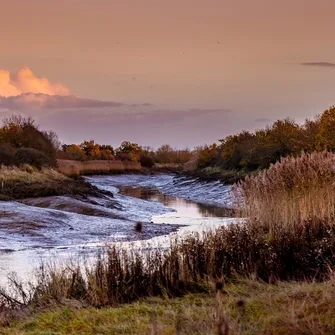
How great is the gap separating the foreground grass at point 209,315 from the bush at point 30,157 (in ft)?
119

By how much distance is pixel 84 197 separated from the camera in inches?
1314

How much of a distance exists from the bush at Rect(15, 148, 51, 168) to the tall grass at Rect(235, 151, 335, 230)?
1238 inches

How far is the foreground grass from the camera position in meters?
7.09

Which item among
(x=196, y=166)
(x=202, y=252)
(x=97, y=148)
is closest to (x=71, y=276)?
(x=202, y=252)

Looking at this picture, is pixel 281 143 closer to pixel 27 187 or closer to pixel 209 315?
pixel 27 187

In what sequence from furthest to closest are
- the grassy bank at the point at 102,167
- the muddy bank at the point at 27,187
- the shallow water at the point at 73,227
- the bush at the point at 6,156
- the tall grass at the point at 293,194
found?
1. the grassy bank at the point at 102,167
2. the bush at the point at 6,156
3. the muddy bank at the point at 27,187
4. the shallow water at the point at 73,227
5. the tall grass at the point at 293,194

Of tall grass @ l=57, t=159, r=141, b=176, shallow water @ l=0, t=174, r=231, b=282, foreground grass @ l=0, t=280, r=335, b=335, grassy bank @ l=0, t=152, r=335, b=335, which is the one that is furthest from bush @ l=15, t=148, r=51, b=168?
foreground grass @ l=0, t=280, r=335, b=335

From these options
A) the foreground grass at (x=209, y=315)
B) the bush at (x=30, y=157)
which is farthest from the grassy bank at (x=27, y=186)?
the foreground grass at (x=209, y=315)

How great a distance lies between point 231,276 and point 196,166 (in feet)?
223

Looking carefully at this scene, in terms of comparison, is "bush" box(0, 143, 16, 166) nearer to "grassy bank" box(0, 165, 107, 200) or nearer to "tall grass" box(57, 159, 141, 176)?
"grassy bank" box(0, 165, 107, 200)

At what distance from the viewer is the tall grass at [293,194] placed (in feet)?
45.2

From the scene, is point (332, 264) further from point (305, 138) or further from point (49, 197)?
point (305, 138)

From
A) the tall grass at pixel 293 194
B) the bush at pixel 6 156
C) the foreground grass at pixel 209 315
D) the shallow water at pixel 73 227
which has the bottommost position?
the foreground grass at pixel 209 315

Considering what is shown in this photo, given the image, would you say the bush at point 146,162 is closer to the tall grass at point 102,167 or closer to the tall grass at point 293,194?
the tall grass at point 102,167
